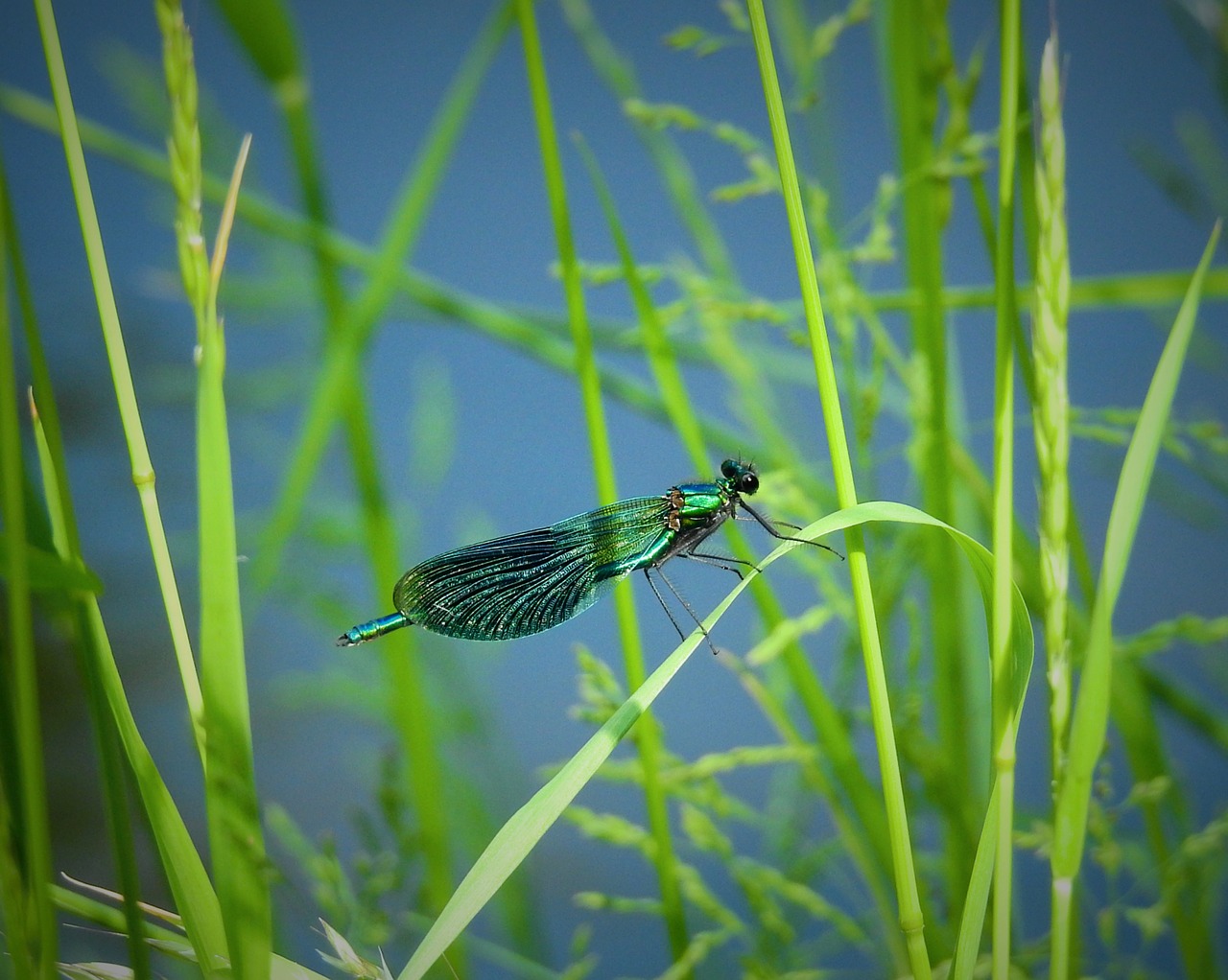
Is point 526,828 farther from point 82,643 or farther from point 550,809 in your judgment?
point 82,643

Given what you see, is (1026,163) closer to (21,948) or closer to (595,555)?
(595,555)

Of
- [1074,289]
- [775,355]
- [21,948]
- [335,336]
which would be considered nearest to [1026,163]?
[1074,289]

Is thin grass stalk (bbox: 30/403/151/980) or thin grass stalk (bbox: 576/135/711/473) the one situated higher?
thin grass stalk (bbox: 576/135/711/473)

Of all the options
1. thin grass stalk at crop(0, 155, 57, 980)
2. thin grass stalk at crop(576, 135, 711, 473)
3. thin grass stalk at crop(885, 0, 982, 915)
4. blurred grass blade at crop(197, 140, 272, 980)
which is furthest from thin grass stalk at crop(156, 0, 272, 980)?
thin grass stalk at crop(885, 0, 982, 915)

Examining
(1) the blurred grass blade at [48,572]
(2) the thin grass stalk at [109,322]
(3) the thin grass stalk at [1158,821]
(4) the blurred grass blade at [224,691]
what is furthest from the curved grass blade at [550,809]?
(3) the thin grass stalk at [1158,821]

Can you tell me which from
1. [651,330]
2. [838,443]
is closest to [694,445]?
[651,330]

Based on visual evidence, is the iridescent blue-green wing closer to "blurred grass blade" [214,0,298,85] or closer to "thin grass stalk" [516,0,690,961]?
"thin grass stalk" [516,0,690,961]

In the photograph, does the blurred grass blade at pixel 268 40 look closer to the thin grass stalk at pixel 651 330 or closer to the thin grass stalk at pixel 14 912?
the thin grass stalk at pixel 651 330

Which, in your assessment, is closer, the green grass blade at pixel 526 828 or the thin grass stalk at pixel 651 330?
the green grass blade at pixel 526 828
